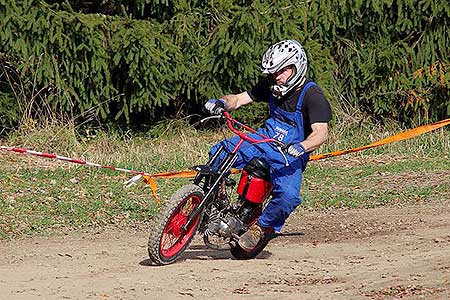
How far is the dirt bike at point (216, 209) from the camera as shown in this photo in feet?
25.8

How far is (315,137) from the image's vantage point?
26.1 feet

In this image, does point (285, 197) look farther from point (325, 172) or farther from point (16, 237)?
point (325, 172)

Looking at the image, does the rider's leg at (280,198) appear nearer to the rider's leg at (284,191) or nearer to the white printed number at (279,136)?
the rider's leg at (284,191)

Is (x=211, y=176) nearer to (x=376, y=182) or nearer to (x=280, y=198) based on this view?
Result: (x=280, y=198)

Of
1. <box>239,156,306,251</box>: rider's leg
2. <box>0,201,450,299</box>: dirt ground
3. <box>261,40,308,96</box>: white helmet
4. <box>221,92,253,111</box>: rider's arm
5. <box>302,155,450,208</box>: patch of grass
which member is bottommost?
<box>302,155,450,208</box>: patch of grass

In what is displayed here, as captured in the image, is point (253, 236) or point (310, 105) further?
point (253, 236)

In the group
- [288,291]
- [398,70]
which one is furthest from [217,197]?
[398,70]

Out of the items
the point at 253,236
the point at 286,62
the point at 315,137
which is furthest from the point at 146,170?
the point at 315,137

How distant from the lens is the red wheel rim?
7926 mm

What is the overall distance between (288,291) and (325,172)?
584 cm

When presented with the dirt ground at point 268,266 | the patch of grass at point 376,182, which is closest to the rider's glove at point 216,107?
the dirt ground at point 268,266

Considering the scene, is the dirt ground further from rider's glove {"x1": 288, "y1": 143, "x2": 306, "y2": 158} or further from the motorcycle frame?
rider's glove {"x1": 288, "y1": 143, "x2": 306, "y2": 158}

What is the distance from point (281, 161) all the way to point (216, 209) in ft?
2.15

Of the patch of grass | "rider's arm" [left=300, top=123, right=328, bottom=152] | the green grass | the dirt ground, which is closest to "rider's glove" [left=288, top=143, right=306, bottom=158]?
"rider's arm" [left=300, top=123, right=328, bottom=152]
